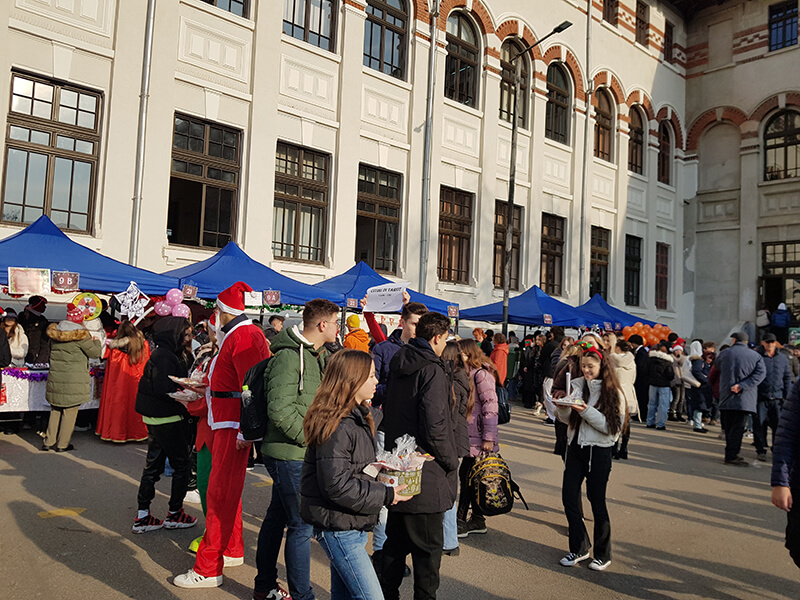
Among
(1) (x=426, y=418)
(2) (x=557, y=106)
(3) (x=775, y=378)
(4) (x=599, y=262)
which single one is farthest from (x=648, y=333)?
(1) (x=426, y=418)

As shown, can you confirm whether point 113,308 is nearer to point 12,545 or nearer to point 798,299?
point 12,545

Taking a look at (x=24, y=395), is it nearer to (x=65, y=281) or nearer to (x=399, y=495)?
(x=65, y=281)

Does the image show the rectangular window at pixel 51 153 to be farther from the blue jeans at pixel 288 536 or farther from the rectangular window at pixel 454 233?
the blue jeans at pixel 288 536

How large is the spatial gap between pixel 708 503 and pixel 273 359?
567 cm

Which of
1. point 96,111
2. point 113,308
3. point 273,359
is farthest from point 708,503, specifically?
point 96,111

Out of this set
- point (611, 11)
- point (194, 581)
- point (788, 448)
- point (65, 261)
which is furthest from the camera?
point (611, 11)

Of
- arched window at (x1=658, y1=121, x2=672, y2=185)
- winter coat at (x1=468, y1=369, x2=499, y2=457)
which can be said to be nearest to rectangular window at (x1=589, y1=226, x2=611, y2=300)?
arched window at (x1=658, y1=121, x2=672, y2=185)

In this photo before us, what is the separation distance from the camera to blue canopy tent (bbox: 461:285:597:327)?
1602 cm

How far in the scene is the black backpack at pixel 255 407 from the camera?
13.1 ft

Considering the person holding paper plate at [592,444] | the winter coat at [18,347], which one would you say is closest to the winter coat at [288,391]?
the person holding paper plate at [592,444]

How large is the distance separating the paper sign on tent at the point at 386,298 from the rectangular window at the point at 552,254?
38.2 feet

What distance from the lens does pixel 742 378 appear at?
923 centimetres

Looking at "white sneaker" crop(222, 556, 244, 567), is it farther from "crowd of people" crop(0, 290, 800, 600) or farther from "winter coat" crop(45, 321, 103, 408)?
"winter coat" crop(45, 321, 103, 408)

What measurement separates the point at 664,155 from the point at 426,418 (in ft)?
83.9
